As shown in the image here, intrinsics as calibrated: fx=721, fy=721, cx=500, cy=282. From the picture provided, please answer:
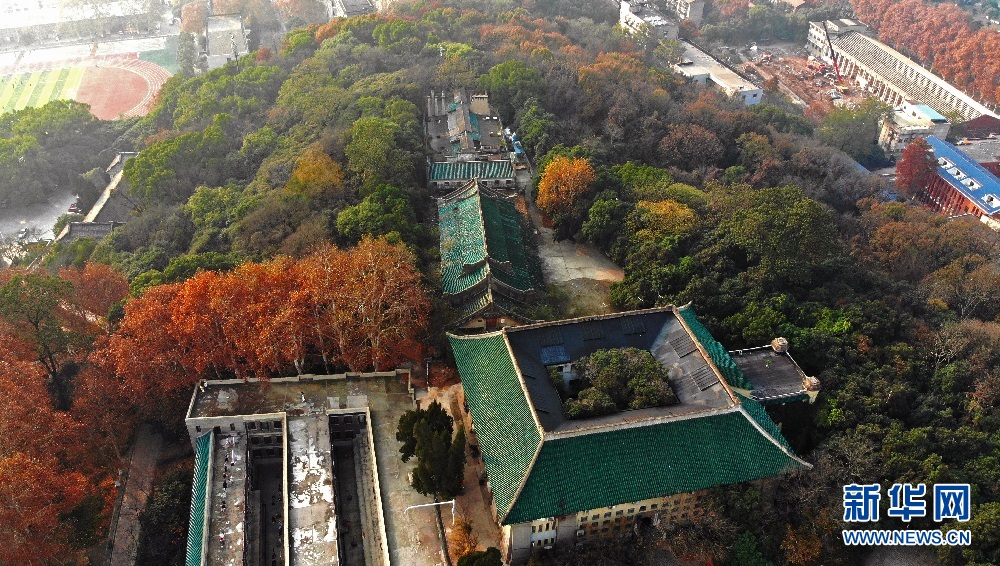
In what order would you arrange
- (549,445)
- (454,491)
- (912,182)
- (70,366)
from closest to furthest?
(549,445)
(454,491)
(70,366)
(912,182)

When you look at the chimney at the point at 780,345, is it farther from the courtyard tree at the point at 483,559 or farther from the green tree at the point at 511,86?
the green tree at the point at 511,86

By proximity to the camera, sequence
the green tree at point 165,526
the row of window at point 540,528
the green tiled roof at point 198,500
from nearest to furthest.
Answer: the row of window at point 540,528, the green tiled roof at point 198,500, the green tree at point 165,526

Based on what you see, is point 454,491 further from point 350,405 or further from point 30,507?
point 30,507

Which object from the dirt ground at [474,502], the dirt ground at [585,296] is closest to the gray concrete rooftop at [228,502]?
the dirt ground at [474,502]

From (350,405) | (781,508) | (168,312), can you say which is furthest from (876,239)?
(168,312)

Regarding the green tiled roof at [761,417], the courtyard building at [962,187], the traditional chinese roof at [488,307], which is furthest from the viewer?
the courtyard building at [962,187]

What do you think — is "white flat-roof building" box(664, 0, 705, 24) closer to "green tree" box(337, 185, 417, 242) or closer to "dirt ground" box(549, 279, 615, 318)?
"dirt ground" box(549, 279, 615, 318)
